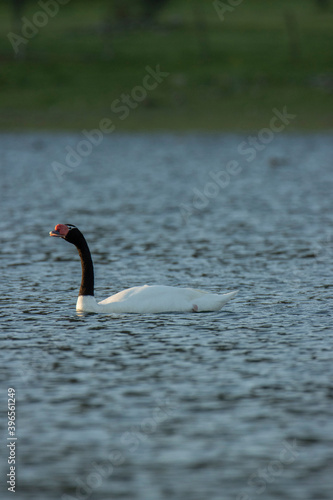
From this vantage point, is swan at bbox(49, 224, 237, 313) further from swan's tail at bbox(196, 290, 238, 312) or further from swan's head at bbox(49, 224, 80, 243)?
swan's head at bbox(49, 224, 80, 243)

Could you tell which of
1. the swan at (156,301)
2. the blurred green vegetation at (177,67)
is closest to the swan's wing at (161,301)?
the swan at (156,301)

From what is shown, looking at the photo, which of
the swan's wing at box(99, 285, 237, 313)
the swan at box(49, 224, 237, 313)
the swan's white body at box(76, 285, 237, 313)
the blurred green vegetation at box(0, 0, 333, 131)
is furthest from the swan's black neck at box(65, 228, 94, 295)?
the blurred green vegetation at box(0, 0, 333, 131)

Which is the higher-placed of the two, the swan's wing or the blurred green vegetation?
the blurred green vegetation

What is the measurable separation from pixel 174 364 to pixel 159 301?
3.62 m

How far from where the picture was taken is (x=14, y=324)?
1809 centimetres

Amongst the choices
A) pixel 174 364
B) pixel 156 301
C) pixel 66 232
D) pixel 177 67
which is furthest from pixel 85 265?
pixel 177 67

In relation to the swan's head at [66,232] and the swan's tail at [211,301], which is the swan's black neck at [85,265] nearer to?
the swan's head at [66,232]

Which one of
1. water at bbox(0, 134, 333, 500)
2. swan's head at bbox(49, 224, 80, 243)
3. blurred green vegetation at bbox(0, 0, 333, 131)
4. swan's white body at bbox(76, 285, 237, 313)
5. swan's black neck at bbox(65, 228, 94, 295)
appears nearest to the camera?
water at bbox(0, 134, 333, 500)

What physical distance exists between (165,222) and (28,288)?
13138 millimetres

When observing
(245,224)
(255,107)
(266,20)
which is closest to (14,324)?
(245,224)

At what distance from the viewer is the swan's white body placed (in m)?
18.7

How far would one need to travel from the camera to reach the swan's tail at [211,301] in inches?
741

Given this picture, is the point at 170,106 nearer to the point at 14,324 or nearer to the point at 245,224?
the point at 245,224

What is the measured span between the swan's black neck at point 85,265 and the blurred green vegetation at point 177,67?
5759 cm
